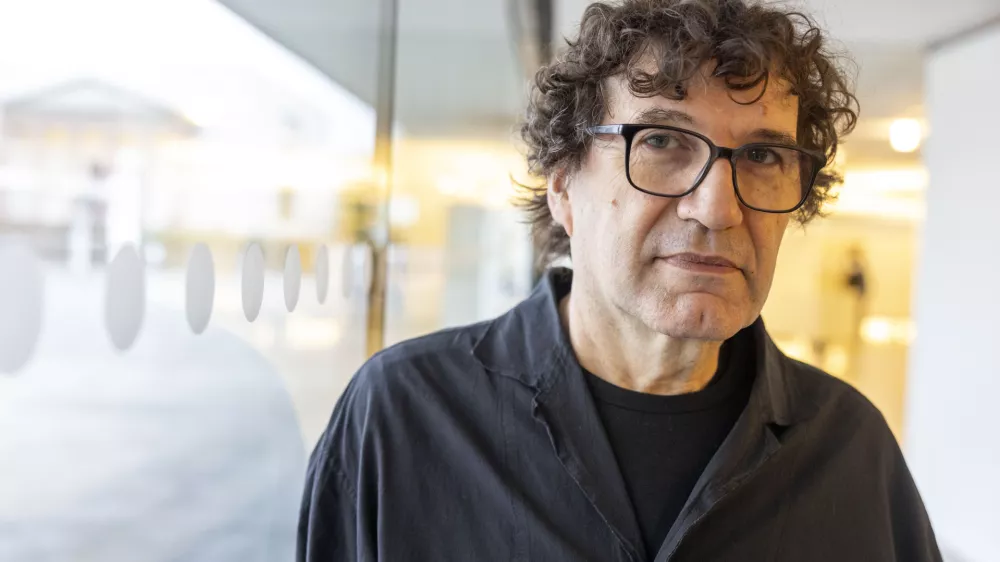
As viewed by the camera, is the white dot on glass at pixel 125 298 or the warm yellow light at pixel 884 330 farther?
the warm yellow light at pixel 884 330

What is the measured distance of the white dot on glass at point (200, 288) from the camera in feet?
3.33

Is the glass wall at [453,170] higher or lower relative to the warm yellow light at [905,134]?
lower

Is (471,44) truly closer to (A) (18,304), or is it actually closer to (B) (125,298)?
(B) (125,298)

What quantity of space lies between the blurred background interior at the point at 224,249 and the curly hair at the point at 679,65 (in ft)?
0.74

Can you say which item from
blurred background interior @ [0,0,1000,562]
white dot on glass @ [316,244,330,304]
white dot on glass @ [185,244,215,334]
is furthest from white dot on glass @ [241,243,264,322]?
white dot on glass @ [316,244,330,304]

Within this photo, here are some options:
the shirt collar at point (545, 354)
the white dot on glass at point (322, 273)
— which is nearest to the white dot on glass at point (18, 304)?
the shirt collar at point (545, 354)

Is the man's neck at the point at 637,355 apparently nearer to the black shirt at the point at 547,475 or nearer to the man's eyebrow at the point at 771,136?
the black shirt at the point at 547,475

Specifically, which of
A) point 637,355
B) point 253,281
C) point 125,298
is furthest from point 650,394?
point 125,298

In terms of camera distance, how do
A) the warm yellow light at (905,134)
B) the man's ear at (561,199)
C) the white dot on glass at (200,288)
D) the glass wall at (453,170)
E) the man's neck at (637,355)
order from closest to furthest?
the white dot on glass at (200,288) < the man's neck at (637,355) < the man's ear at (561,199) < the glass wall at (453,170) < the warm yellow light at (905,134)

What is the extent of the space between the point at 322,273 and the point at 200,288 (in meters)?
0.70

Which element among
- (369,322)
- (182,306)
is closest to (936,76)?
(369,322)

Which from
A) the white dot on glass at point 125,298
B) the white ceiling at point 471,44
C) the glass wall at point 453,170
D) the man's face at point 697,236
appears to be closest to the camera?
the white dot on glass at point 125,298

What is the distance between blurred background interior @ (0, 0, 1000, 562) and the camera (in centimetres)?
70

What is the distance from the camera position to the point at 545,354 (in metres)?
1.25
